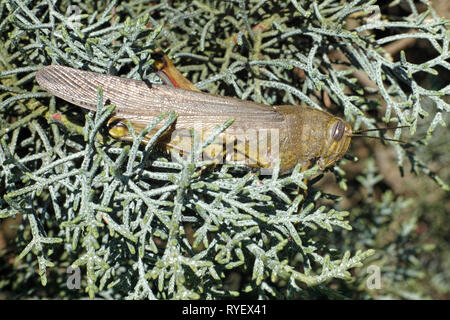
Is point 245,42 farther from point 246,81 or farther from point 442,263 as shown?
point 442,263

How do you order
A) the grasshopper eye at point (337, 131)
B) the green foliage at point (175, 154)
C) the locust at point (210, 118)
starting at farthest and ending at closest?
the grasshopper eye at point (337, 131) → the locust at point (210, 118) → the green foliage at point (175, 154)

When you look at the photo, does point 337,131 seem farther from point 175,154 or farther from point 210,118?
point 175,154

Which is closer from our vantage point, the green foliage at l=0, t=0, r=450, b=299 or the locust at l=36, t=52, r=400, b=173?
the green foliage at l=0, t=0, r=450, b=299

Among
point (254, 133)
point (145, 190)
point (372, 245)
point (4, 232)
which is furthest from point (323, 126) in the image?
point (4, 232)

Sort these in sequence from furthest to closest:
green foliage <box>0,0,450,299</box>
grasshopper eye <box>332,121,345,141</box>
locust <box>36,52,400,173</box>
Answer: grasshopper eye <box>332,121,345,141</box>, locust <box>36,52,400,173</box>, green foliage <box>0,0,450,299</box>

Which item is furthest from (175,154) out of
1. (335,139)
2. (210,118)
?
(335,139)
